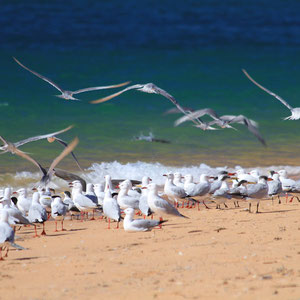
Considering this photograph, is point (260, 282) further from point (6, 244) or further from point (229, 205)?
point (229, 205)

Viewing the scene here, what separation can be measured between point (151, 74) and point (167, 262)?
25806mm

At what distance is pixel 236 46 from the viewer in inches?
1640

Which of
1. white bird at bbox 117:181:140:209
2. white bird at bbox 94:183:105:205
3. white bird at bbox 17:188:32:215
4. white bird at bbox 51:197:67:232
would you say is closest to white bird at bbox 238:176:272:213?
white bird at bbox 117:181:140:209

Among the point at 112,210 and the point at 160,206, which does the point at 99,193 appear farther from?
the point at 160,206

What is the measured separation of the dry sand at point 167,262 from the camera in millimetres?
6746

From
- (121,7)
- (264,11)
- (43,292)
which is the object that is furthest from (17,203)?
(264,11)

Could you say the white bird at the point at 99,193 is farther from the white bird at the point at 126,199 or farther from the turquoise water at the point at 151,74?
the turquoise water at the point at 151,74

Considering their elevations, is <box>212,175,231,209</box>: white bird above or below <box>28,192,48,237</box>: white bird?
above

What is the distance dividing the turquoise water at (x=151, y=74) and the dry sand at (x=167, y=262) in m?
7.17

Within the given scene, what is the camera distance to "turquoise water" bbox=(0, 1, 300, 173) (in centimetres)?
1972

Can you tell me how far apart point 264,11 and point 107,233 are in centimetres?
4226

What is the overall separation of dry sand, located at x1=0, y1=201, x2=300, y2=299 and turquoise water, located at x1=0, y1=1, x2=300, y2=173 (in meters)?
7.17

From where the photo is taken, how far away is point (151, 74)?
109 ft

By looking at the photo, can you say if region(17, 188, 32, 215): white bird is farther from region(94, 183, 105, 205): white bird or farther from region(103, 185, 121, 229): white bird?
region(103, 185, 121, 229): white bird
